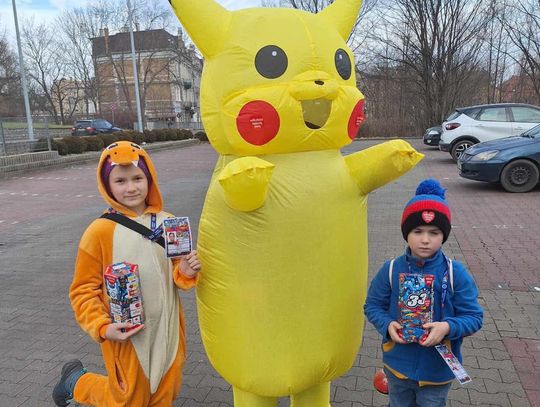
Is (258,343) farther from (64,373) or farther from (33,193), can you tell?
(33,193)

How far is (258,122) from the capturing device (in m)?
2.05

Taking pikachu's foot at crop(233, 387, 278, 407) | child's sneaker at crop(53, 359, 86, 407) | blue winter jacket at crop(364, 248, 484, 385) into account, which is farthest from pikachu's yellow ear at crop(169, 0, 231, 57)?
child's sneaker at crop(53, 359, 86, 407)

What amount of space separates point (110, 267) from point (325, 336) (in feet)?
3.54

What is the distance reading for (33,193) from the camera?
39.3 feet

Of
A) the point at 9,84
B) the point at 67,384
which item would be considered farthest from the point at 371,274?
the point at 9,84

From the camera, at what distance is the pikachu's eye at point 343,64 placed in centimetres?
224

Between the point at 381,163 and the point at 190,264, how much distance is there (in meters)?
1.04

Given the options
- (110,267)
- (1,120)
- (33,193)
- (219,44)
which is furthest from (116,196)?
(1,120)

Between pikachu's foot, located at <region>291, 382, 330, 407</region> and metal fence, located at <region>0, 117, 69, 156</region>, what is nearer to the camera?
pikachu's foot, located at <region>291, 382, 330, 407</region>

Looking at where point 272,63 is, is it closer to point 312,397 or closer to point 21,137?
point 312,397

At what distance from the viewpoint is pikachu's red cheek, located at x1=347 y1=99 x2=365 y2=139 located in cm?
226

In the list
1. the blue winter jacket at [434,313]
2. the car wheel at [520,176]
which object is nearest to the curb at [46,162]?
the car wheel at [520,176]

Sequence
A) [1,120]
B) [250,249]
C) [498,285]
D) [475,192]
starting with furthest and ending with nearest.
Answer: [1,120] < [475,192] < [498,285] < [250,249]

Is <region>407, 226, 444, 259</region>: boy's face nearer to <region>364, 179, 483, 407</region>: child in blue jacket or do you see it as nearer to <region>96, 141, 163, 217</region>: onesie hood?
<region>364, 179, 483, 407</region>: child in blue jacket
